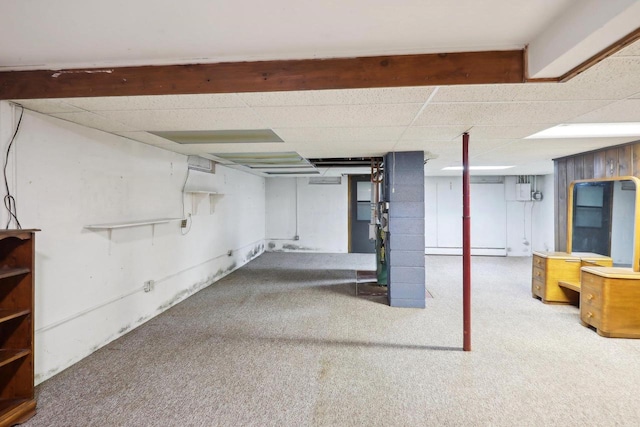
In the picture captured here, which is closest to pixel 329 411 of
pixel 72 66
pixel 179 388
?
pixel 179 388

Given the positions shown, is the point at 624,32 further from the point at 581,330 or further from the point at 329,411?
the point at 581,330

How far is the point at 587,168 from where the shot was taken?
3.86m

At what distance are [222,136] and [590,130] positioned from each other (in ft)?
11.8

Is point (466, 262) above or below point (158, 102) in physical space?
below

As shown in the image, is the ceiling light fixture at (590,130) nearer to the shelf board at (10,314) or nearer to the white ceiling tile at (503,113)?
the white ceiling tile at (503,113)

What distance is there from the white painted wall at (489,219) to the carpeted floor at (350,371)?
365 centimetres

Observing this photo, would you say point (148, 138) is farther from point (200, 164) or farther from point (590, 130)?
point (590, 130)

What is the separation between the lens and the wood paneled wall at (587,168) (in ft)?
10.8

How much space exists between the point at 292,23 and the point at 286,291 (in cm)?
375

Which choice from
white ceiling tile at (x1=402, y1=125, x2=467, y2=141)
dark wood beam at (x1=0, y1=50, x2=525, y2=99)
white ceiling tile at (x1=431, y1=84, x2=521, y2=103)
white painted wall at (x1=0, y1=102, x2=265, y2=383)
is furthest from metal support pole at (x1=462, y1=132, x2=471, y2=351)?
white painted wall at (x1=0, y1=102, x2=265, y2=383)

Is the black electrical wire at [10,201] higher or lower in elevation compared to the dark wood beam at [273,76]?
lower

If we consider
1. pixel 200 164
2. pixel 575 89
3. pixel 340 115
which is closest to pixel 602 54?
pixel 575 89

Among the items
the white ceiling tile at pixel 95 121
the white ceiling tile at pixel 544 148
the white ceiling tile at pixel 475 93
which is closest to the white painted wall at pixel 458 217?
the white ceiling tile at pixel 544 148

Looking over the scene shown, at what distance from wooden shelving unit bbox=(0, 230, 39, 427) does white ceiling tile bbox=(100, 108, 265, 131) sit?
1075 millimetres
